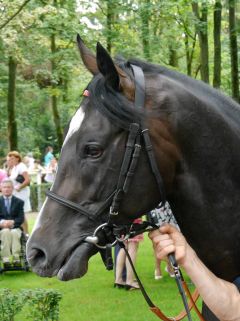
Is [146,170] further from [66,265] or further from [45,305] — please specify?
[45,305]

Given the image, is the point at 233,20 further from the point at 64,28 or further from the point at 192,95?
the point at 192,95

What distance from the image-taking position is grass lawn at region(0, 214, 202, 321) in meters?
7.38

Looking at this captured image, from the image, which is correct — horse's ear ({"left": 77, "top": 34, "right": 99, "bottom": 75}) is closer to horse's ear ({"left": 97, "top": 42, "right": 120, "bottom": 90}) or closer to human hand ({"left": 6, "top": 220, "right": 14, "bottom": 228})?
horse's ear ({"left": 97, "top": 42, "right": 120, "bottom": 90})

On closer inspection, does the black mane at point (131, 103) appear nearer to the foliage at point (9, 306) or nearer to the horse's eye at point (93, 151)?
the horse's eye at point (93, 151)

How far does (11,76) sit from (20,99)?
7.33 meters

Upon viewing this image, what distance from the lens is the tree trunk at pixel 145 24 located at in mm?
12391

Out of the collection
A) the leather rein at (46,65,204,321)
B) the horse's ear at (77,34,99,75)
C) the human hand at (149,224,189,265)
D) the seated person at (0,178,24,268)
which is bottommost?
the seated person at (0,178,24,268)

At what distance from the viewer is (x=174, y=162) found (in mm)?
2516

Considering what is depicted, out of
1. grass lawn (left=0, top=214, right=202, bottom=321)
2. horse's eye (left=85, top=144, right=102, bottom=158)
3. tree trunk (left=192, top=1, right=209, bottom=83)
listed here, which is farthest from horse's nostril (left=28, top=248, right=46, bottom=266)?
tree trunk (left=192, top=1, right=209, bottom=83)

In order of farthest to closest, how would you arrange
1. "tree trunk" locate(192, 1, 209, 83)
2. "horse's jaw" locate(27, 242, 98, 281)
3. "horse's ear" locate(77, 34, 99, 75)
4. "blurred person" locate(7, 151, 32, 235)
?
1. "tree trunk" locate(192, 1, 209, 83)
2. "blurred person" locate(7, 151, 32, 235)
3. "horse's ear" locate(77, 34, 99, 75)
4. "horse's jaw" locate(27, 242, 98, 281)

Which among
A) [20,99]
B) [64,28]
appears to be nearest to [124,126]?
[64,28]

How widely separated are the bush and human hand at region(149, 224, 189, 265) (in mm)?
2935

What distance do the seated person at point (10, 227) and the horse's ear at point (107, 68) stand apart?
8255 mm

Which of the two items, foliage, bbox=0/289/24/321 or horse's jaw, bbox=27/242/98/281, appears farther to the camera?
foliage, bbox=0/289/24/321
